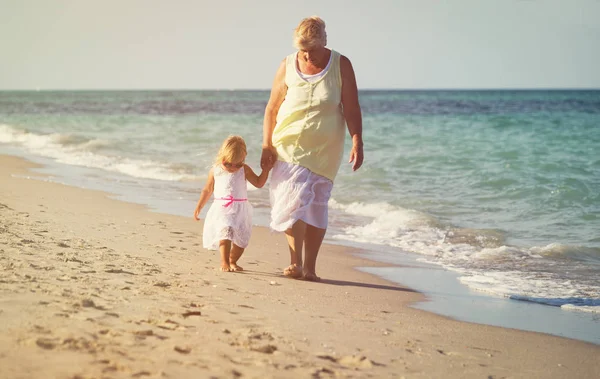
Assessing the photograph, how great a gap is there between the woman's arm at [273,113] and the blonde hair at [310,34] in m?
0.32

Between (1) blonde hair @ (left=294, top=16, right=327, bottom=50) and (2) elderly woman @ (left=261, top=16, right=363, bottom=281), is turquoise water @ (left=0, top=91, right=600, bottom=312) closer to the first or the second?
(2) elderly woman @ (left=261, top=16, right=363, bottom=281)

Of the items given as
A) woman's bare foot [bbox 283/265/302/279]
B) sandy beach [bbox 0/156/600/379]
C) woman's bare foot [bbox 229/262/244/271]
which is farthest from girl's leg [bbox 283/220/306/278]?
woman's bare foot [bbox 229/262/244/271]

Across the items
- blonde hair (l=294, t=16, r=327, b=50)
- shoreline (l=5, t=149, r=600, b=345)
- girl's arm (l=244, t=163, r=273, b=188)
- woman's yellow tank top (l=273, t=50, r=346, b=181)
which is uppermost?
blonde hair (l=294, t=16, r=327, b=50)

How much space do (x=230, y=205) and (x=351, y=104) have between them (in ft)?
3.79

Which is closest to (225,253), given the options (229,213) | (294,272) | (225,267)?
(225,267)

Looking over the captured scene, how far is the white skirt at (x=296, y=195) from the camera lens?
5223 mm

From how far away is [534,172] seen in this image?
14.0 metres

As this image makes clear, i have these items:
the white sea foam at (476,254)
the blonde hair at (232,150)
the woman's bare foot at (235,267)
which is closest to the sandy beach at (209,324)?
the woman's bare foot at (235,267)

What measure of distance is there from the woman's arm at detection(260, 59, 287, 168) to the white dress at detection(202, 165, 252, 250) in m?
0.26

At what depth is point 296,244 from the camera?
17.6ft

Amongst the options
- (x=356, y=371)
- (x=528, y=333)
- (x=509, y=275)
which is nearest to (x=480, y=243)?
(x=509, y=275)

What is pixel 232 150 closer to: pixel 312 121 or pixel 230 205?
pixel 230 205

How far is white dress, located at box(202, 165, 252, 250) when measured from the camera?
5.39 m

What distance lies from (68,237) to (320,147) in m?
2.06
